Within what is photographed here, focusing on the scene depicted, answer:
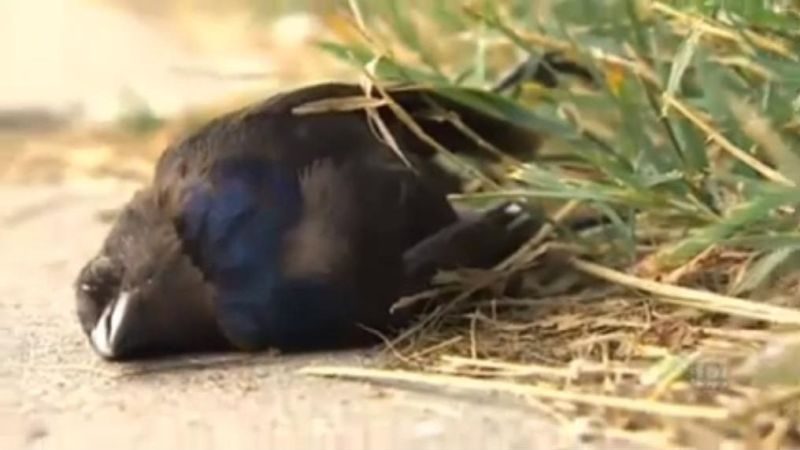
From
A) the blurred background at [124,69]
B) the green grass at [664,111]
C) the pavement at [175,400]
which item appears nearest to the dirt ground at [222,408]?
the pavement at [175,400]

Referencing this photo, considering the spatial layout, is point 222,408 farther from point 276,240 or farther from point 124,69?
point 124,69

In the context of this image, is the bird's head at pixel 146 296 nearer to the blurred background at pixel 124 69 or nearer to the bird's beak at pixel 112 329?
the bird's beak at pixel 112 329

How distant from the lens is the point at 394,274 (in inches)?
42.2

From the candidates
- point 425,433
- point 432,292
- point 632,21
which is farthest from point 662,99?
point 425,433

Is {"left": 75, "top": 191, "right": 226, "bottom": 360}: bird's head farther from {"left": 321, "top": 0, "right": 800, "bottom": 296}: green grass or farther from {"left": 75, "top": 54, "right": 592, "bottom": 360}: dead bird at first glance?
{"left": 321, "top": 0, "right": 800, "bottom": 296}: green grass

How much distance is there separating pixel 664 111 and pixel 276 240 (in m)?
0.23

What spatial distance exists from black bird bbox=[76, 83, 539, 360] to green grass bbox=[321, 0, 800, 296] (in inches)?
1.9

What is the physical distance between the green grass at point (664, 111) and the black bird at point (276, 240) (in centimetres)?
5

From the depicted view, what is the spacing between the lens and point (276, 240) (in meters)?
1.06

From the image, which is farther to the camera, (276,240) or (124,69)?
(124,69)

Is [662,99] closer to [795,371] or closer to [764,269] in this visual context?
[764,269]

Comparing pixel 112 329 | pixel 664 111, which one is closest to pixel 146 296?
pixel 112 329

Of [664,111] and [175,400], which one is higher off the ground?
[664,111]

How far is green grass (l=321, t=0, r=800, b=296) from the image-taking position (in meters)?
1.01
